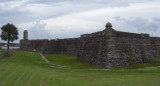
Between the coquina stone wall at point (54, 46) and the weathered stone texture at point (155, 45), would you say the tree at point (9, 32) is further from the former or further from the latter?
the weathered stone texture at point (155, 45)

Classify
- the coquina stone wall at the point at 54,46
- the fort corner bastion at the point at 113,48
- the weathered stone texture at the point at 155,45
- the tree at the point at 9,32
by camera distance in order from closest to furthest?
the fort corner bastion at the point at 113,48 < the tree at the point at 9,32 < the weathered stone texture at the point at 155,45 < the coquina stone wall at the point at 54,46

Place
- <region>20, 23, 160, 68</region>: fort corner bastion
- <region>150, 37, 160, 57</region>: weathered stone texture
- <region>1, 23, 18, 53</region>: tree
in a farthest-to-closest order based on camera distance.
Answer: <region>150, 37, 160, 57</region>: weathered stone texture → <region>1, 23, 18, 53</region>: tree → <region>20, 23, 160, 68</region>: fort corner bastion

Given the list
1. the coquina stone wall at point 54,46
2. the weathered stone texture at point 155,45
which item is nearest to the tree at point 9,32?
the coquina stone wall at point 54,46

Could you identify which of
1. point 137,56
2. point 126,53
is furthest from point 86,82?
point 137,56

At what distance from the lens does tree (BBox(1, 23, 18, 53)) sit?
1431 inches

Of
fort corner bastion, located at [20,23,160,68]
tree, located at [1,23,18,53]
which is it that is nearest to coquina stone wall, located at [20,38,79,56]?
fort corner bastion, located at [20,23,160,68]

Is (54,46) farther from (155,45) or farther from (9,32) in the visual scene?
(155,45)

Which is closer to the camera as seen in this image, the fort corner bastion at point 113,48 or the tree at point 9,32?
the fort corner bastion at point 113,48

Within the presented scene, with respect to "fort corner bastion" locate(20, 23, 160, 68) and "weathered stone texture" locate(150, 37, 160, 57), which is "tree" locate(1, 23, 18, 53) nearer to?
"fort corner bastion" locate(20, 23, 160, 68)

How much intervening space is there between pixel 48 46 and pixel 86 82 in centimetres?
3434

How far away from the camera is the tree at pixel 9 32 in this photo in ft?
119

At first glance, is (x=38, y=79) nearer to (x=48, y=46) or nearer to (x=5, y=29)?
(x=5, y=29)

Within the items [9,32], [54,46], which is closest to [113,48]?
[9,32]

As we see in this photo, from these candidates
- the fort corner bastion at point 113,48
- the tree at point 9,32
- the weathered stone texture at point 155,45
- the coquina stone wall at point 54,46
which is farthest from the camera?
the coquina stone wall at point 54,46
